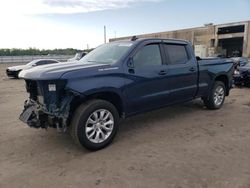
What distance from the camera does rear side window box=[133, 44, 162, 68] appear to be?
17.5 ft

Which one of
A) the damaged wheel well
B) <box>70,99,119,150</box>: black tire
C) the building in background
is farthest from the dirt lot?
the building in background

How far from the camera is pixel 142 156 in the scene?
14.3 feet

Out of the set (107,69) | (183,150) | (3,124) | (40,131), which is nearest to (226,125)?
(183,150)

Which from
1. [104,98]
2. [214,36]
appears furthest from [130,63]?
[214,36]

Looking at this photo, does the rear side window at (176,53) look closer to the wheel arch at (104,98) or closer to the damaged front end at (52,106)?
the wheel arch at (104,98)

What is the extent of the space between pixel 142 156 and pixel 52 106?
1.66 m

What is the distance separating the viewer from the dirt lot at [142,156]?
3629 millimetres

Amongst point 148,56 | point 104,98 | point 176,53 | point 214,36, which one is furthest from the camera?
point 214,36

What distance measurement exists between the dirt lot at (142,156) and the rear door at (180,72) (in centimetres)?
65

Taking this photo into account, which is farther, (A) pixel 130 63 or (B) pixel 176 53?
(B) pixel 176 53

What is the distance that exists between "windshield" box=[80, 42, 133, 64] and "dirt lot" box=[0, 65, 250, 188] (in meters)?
1.50

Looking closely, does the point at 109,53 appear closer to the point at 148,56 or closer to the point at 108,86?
the point at 148,56

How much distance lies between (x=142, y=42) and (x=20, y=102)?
547 centimetres

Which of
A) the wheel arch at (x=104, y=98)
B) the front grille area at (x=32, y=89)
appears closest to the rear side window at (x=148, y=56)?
the wheel arch at (x=104, y=98)
